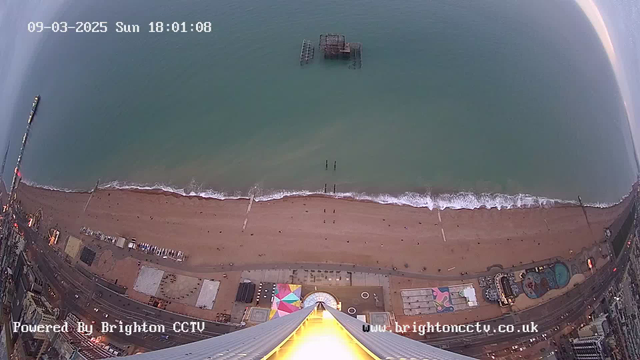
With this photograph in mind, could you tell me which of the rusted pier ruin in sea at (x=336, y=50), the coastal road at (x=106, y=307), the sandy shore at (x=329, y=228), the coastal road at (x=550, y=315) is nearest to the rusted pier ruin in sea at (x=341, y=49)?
the rusted pier ruin in sea at (x=336, y=50)

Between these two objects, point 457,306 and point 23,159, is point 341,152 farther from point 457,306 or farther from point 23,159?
point 23,159

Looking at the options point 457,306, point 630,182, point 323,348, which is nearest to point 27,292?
point 323,348

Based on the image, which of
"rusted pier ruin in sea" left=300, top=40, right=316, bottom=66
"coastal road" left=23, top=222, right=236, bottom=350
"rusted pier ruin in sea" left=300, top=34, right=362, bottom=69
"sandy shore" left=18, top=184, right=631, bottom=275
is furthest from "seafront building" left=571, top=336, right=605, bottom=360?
"rusted pier ruin in sea" left=300, top=40, right=316, bottom=66

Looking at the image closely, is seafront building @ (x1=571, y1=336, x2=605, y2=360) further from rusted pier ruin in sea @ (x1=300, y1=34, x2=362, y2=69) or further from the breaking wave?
rusted pier ruin in sea @ (x1=300, y1=34, x2=362, y2=69)

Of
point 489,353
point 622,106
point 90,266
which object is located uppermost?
point 622,106

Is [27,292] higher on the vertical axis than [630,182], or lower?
lower

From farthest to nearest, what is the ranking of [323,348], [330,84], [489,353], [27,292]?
[330,84] → [27,292] → [489,353] → [323,348]

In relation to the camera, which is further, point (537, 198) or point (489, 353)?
point (537, 198)
